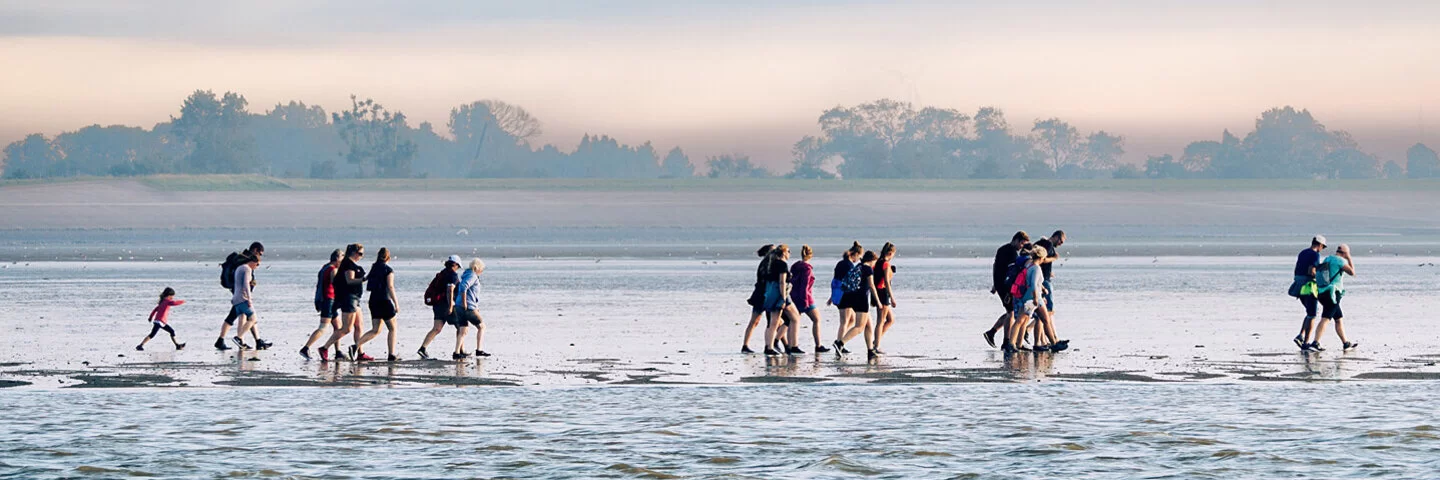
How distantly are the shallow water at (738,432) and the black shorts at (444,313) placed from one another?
9.12 feet

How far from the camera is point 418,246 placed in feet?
210

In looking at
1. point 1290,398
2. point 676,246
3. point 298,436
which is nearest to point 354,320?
point 298,436

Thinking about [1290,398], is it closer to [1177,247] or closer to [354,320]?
[354,320]

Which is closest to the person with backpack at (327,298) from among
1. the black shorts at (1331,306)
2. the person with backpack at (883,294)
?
the person with backpack at (883,294)

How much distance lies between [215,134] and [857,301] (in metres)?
161

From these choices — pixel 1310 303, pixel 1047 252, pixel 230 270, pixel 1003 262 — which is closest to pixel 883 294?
pixel 1003 262

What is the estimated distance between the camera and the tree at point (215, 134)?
6693 inches

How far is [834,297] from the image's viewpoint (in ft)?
68.4

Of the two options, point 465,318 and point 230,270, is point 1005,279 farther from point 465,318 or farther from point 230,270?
point 230,270

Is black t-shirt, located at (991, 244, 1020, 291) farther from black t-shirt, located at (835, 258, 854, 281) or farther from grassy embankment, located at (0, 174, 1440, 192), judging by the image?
grassy embankment, located at (0, 174, 1440, 192)

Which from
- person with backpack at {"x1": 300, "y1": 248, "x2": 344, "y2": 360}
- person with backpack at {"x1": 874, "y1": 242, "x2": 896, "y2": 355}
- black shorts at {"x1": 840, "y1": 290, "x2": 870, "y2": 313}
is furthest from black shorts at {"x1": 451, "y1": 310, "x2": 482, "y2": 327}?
person with backpack at {"x1": 874, "y1": 242, "x2": 896, "y2": 355}

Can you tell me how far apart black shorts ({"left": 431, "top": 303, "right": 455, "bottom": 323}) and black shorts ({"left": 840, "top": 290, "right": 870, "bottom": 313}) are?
439 centimetres

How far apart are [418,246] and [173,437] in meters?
50.2

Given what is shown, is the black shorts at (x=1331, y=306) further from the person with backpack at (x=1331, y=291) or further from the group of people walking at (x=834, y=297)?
the group of people walking at (x=834, y=297)
